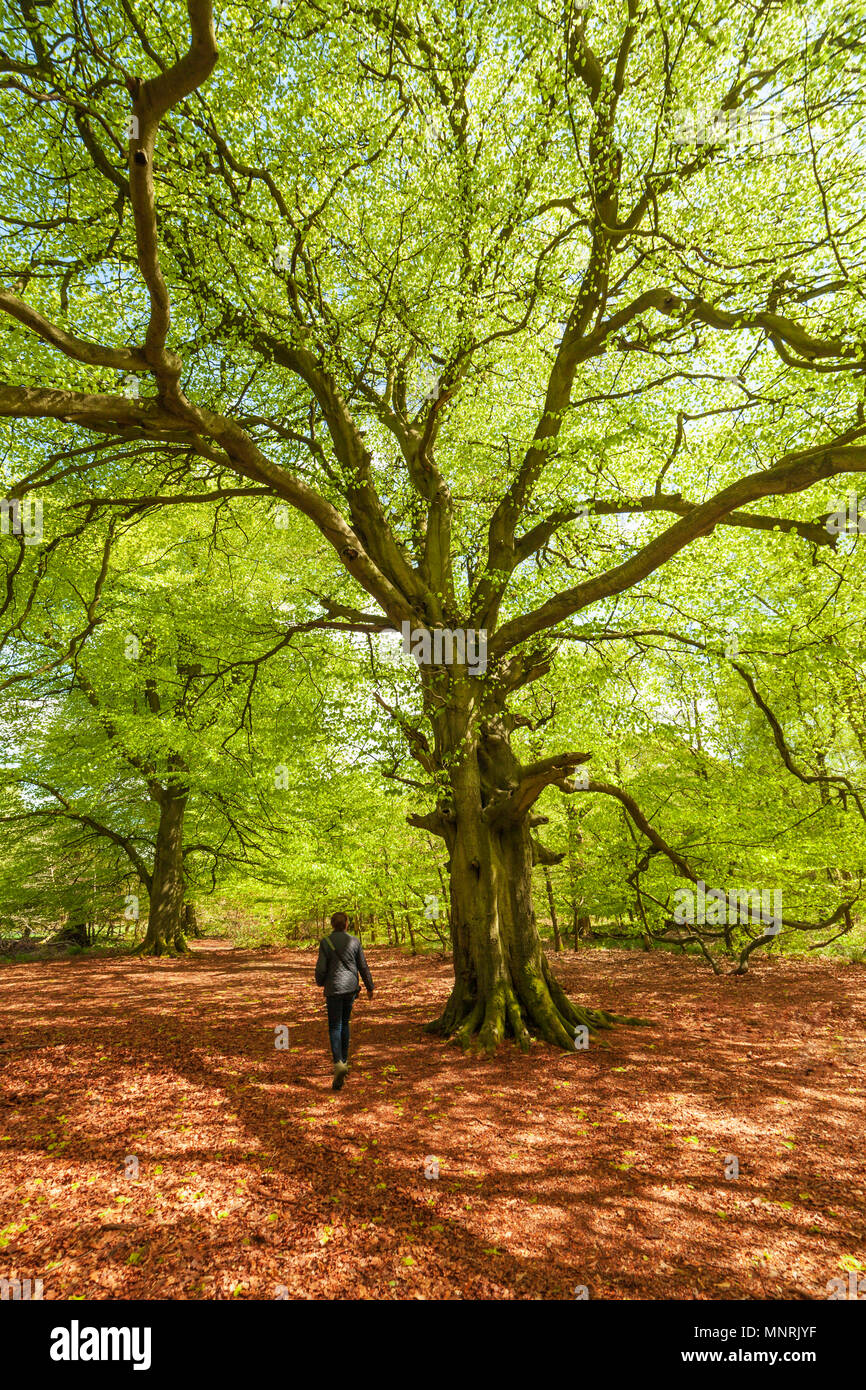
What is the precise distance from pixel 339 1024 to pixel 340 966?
0.53m

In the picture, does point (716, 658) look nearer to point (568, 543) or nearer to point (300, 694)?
point (568, 543)

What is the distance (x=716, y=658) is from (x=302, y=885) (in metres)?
9.27

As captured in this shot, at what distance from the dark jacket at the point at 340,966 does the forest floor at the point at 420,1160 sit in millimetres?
906

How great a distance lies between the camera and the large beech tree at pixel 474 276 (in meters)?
6.16

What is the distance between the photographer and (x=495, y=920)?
763cm

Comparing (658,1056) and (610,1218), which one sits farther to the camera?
(658,1056)

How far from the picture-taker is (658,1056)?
705cm

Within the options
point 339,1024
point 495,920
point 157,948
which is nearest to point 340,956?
point 339,1024

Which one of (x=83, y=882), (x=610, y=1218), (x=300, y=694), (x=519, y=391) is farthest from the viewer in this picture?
Result: (x=83, y=882)

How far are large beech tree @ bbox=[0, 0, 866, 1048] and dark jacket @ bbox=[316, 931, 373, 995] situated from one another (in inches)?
73.3
